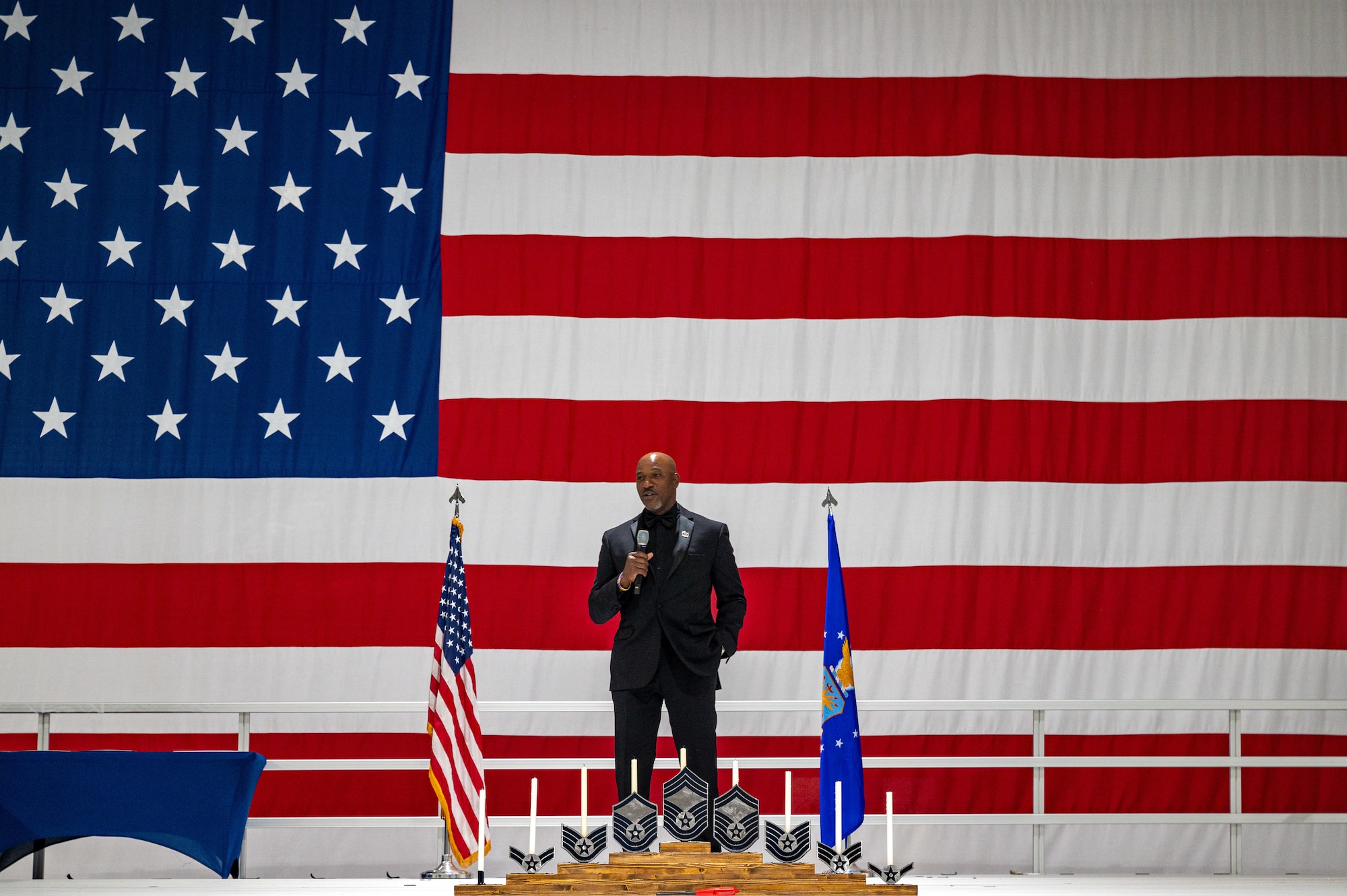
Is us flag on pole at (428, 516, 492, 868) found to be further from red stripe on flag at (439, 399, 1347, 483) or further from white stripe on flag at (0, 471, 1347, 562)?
red stripe on flag at (439, 399, 1347, 483)

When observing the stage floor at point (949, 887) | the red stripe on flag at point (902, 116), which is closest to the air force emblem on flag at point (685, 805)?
the stage floor at point (949, 887)

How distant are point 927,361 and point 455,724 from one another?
2.54 meters

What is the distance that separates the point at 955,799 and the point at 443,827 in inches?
84.3

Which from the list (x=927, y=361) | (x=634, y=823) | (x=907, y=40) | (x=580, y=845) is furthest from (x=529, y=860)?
(x=907, y=40)

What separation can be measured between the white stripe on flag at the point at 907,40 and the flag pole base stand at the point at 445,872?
3386 mm

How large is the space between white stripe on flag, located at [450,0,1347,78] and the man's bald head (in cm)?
244

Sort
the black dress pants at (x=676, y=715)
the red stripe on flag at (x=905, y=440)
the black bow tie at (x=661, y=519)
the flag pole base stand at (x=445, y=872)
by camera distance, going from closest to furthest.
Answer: the black dress pants at (x=676, y=715) → the black bow tie at (x=661, y=519) → the flag pole base stand at (x=445, y=872) → the red stripe on flag at (x=905, y=440)

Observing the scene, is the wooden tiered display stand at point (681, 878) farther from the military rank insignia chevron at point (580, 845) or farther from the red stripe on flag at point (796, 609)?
the red stripe on flag at point (796, 609)

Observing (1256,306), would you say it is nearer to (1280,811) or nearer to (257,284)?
(1280,811)

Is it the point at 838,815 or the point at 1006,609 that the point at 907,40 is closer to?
the point at 1006,609

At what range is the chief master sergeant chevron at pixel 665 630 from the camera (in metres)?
4.07

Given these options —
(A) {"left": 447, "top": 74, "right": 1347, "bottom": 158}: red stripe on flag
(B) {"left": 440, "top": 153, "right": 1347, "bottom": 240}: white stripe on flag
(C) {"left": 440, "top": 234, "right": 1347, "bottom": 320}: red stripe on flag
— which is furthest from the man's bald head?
(A) {"left": 447, "top": 74, "right": 1347, "bottom": 158}: red stripe on flag

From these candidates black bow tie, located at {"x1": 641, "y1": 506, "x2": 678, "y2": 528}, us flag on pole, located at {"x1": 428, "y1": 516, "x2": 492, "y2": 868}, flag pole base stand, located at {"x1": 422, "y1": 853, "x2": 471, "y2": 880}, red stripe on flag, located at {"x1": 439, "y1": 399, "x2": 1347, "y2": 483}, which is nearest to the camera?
black bow tie, located at {"x1": 641, "y1": 506, "x2": 678, "y2": 528}

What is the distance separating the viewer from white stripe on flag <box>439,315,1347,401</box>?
18.6 ft
